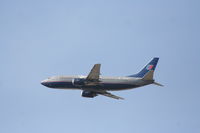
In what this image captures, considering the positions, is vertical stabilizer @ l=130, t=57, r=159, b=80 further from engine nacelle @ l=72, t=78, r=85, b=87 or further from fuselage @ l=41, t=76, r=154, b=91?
engine nacelle @ l=72, t=78, r=85, b=87

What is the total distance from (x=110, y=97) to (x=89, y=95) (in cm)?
641

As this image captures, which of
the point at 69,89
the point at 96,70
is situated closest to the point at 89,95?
the point at 69,89

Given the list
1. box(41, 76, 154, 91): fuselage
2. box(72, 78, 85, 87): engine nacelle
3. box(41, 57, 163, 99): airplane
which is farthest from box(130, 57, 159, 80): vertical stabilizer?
box(72, 78, 85, 87): engine nacelle

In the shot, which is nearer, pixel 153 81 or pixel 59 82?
pixel 153 81

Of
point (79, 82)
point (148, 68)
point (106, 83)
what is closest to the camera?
point (106, 83)

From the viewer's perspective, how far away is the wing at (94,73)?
139 meters

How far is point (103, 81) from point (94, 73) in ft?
17.0

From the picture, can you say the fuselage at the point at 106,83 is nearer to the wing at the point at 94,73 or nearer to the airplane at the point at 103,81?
the airplane at the point at 103,81

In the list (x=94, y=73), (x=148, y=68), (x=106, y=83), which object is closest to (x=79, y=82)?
(x=94, y=73)

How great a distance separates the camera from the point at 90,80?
145 metres

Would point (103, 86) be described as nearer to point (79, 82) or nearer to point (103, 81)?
point (103, 81)

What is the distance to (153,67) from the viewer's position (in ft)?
486

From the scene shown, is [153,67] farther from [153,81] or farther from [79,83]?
[79,83]

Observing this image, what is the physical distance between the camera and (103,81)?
146m
